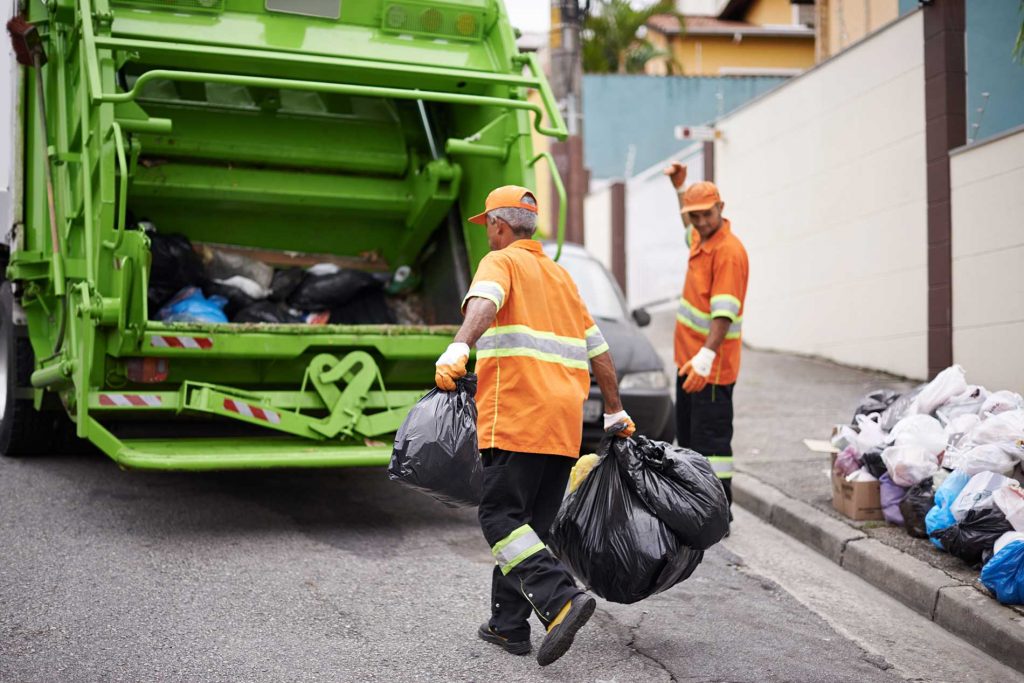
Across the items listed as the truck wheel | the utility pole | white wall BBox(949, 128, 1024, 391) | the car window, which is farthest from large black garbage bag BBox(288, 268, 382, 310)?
the utility pole

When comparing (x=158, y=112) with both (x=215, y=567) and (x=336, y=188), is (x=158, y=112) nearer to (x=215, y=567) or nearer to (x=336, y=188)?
(x=336, y=188)

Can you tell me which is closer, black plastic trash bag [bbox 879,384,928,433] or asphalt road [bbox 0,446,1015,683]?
asphalt road [bbox 0,446,1015,683]

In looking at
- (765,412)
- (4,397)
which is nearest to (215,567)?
(4,397)

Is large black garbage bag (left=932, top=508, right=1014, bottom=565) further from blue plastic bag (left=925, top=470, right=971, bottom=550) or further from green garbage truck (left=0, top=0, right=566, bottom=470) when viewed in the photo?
green garbage truck (left=0, top=0, right=566, bottom=470)

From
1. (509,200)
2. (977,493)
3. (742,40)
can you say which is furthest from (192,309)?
(742,40)

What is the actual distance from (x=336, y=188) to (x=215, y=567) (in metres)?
2.68

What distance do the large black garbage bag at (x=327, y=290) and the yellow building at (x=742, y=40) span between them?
18797mm

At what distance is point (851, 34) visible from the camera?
1367 centimetres

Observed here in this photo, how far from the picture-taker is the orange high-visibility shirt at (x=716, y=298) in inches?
199

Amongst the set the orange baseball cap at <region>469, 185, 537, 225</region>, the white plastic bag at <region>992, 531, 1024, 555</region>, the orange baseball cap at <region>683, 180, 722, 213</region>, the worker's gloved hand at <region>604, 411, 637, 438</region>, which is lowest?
the white plastic bag at <region>992, 531, 1024, 555</region>

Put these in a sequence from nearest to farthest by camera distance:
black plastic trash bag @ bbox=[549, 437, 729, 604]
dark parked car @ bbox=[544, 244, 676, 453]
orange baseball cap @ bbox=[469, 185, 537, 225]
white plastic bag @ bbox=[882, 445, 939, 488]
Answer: black plastic trash bag @ bbox=[549, 437, 729, 604], orange baseball cap @ bbox=[469, 185, 537, 225], white plastic bag @ bbox=[882, 445, 939, 488], dark parked car @ bbox=[544, 244, 676, 453]

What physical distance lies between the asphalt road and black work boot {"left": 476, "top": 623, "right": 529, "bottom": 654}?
3 cm

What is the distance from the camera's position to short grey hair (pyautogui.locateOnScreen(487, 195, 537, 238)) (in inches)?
144

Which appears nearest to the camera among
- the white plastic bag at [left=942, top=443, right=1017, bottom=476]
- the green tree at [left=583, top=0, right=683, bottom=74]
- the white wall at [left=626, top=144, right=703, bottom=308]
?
the white plastic bag at [left=942, top=443, right=1017, bottom=476]
